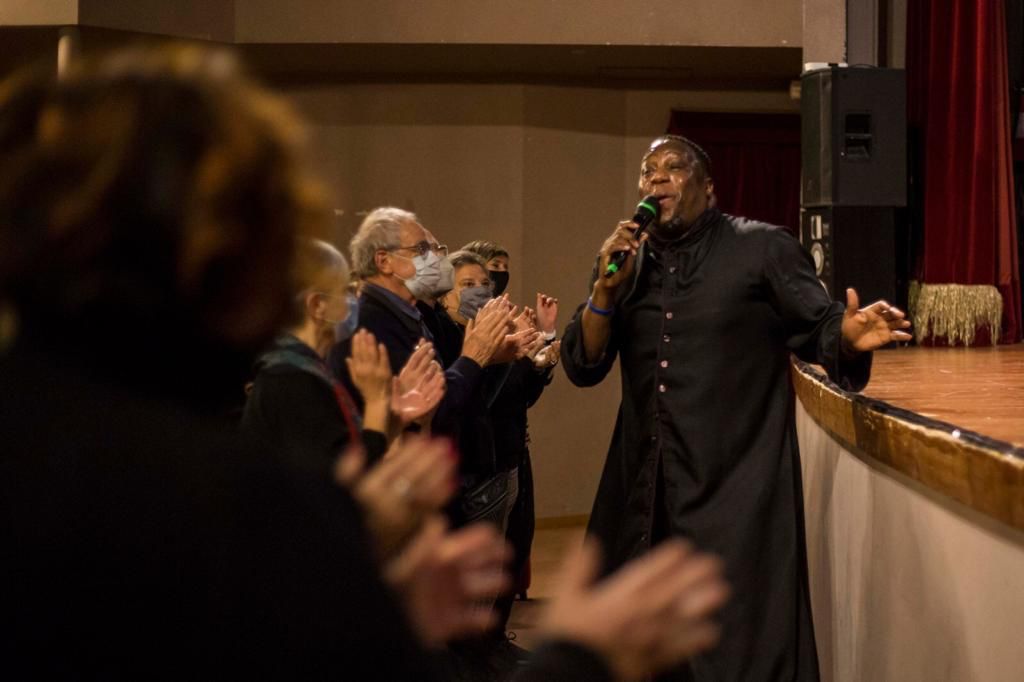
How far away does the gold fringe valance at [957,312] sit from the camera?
20.2ft

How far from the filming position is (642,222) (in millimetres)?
3227

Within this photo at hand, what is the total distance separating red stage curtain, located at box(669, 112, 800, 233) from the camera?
25.4 ft

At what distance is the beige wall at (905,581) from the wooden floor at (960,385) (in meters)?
0.17

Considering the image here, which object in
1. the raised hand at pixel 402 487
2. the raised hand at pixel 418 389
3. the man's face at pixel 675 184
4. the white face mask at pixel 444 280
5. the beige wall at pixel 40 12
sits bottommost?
the raised hand at pixel 402 487

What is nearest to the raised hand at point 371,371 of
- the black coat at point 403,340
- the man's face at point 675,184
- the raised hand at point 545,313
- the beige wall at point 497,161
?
the black coat at point 403,340

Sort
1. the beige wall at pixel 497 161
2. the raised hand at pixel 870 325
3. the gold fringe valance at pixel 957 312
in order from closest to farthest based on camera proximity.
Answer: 1. the raised hand at pixel 870 325
2. the gold fringe valance at pixel 957 312
3. the beige wall at pixel 497 161

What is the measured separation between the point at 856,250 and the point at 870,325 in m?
2.83

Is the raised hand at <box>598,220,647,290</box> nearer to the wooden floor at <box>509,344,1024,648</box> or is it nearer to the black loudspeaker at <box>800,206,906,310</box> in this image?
the wooden floor at <box>509,344,1024,648</box>

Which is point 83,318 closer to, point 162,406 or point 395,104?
point 162,406

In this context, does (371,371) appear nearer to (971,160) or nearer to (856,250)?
(856,250)

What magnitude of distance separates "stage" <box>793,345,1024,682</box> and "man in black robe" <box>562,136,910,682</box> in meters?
0.13

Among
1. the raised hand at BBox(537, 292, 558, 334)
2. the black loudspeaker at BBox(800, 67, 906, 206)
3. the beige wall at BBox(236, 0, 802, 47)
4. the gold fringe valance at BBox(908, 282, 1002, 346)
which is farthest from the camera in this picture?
the beige wall at BBox(236, 0, 802, 47)

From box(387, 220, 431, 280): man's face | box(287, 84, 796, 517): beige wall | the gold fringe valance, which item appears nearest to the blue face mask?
box(387, 220, 431, 280): man's face

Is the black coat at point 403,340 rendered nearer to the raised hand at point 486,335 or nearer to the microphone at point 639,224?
the raised hand at point 486,335
